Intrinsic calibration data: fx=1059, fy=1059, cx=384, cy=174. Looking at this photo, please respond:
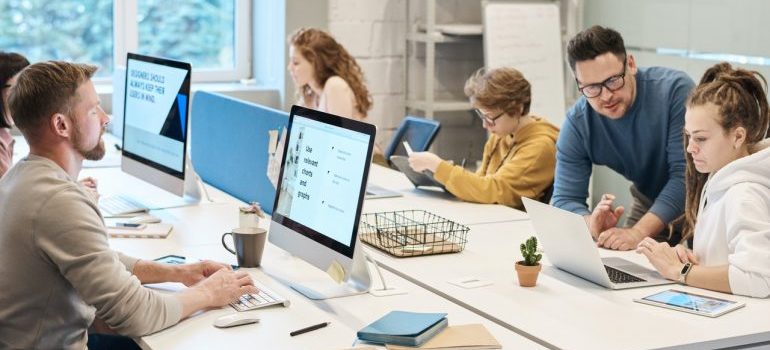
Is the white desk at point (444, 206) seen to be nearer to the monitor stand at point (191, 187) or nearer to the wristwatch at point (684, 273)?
the monitor stand at point (191, 187)

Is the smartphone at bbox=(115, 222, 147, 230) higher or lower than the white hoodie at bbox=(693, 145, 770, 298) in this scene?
lower

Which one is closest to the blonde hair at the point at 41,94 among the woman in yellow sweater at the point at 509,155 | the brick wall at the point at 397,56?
the woman in yellow sweater at the point at 509,155

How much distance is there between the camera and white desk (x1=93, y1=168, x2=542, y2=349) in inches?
78.8

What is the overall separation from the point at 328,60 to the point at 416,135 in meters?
0.53

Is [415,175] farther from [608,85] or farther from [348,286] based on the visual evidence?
[348,286]

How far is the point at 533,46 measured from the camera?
17.4ft

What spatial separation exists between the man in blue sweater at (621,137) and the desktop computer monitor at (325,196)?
0.88 metres

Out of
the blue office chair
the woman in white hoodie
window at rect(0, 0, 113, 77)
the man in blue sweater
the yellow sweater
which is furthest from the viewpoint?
window at rect(0, 0, 113, 77)

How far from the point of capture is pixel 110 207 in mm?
3270

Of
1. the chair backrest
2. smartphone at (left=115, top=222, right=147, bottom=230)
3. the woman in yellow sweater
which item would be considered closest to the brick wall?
the chair backrest

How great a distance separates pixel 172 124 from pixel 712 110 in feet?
5.23

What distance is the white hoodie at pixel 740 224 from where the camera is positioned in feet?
7.51

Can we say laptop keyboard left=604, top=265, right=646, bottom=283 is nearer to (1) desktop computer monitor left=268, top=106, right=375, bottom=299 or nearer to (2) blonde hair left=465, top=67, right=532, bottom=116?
(1) desktop computer monitor left=268, top=106, right=375, bottom=299

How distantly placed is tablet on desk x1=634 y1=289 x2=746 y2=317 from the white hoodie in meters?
0.08
